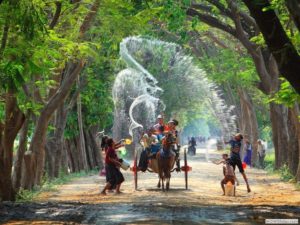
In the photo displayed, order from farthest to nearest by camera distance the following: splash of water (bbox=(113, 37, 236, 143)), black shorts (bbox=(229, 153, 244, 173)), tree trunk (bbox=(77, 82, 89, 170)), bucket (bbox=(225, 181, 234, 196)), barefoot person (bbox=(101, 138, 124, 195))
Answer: splash of water (bbox=(113, 37, 236, 143)) < tree trunk (bbox=(77, 82, 89, 170)) < barefoot person (bbox=(101, 138, 124, 195)) < black shorts (bbox=(229, 153, 244, 173)) < bucket (bbox=(225, 181, 234, 196))

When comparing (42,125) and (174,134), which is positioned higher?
(42,125)

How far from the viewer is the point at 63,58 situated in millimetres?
20875

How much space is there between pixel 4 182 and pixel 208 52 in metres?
28.9

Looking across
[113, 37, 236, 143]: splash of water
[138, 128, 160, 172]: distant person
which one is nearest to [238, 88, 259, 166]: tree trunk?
[113, 37, 236, 143]: splash of water

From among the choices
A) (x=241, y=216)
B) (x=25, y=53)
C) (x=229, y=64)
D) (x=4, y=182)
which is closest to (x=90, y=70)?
(x=229, y=64)

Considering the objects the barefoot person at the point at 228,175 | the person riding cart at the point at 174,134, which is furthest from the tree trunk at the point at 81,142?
the barefoot person at the point at 228,175

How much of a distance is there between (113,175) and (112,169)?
0.74 ft

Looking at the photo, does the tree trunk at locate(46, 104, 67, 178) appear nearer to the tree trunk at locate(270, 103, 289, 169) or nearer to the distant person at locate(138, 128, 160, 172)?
the distant person at locate(138, 128, 160, 172)

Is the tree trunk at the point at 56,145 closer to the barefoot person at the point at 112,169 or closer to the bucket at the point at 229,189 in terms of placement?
the barefoot person at the point at 112,169

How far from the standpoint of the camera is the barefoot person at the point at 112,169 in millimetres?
22078

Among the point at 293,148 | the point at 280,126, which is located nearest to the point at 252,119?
the point at 280,126

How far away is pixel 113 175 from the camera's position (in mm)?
22188

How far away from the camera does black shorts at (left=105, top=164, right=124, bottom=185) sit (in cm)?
2214

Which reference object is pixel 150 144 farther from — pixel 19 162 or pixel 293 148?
pixel 293 148
